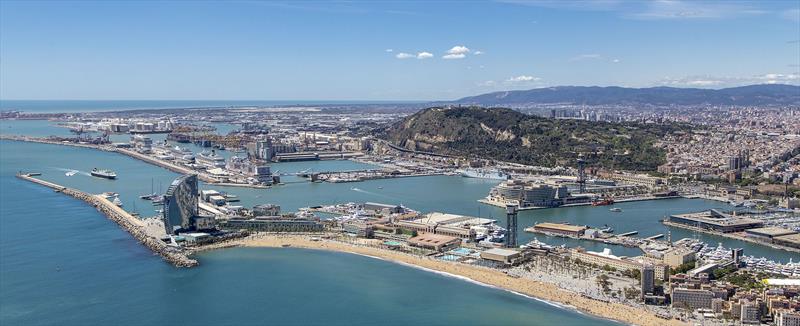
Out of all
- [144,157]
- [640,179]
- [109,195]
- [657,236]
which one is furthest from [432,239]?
[144,157]

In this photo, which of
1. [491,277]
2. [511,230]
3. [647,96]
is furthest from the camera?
[647,96]

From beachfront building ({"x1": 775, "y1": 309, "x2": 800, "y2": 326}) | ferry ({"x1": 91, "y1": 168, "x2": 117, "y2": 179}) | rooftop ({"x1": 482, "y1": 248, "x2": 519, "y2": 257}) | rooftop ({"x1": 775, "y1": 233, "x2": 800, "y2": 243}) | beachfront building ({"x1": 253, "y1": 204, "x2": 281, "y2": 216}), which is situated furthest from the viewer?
ferry ({"x1": 91, "y1": 168, "x2": 117, "y2": 179})

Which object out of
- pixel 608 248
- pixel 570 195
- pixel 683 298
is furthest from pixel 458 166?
pixel 683 298

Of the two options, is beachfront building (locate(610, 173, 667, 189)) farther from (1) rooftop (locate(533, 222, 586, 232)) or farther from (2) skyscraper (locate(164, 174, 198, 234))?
(2) skyscraper (locate(164, 174, 198, 234))

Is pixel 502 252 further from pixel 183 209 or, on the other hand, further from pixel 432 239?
pixel 183 209

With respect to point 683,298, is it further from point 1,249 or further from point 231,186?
point 231,186

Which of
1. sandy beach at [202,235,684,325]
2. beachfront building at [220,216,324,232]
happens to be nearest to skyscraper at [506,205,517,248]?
sandy beach at [202,235,684,325]

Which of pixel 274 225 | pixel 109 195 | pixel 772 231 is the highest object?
pixel 109 195
